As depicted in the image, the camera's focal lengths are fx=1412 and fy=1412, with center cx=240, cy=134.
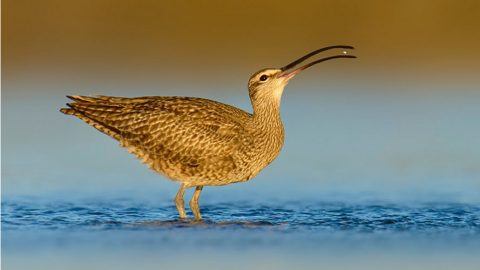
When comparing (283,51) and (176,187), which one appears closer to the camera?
(176,187)

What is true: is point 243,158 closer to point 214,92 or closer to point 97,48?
point 214,92

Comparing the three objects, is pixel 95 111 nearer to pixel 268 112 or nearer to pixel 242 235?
pixel 268 112

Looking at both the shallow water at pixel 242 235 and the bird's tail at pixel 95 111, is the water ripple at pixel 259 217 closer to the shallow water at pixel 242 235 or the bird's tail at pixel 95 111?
the shallow water at pixel 242 235

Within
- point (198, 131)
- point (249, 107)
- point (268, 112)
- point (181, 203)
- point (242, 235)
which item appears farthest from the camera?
point (249, 107)

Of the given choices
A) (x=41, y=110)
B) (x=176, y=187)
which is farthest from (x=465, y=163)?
(x=41, y=110)

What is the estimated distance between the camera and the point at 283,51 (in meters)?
23.3

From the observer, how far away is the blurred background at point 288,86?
51.0ft

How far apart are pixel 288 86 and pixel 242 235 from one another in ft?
30.6

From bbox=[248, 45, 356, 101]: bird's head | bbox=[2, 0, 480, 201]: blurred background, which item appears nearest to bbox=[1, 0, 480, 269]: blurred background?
bbox=[2, 0, 480, 201]: blurred background

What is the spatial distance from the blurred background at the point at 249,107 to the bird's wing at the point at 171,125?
106 cm

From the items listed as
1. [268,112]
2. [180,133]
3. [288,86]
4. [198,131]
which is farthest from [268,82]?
[288,86]

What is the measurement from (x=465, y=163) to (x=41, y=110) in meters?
6.30

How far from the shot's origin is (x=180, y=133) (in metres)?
13.2

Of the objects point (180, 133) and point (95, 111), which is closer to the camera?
point (180, 133)
